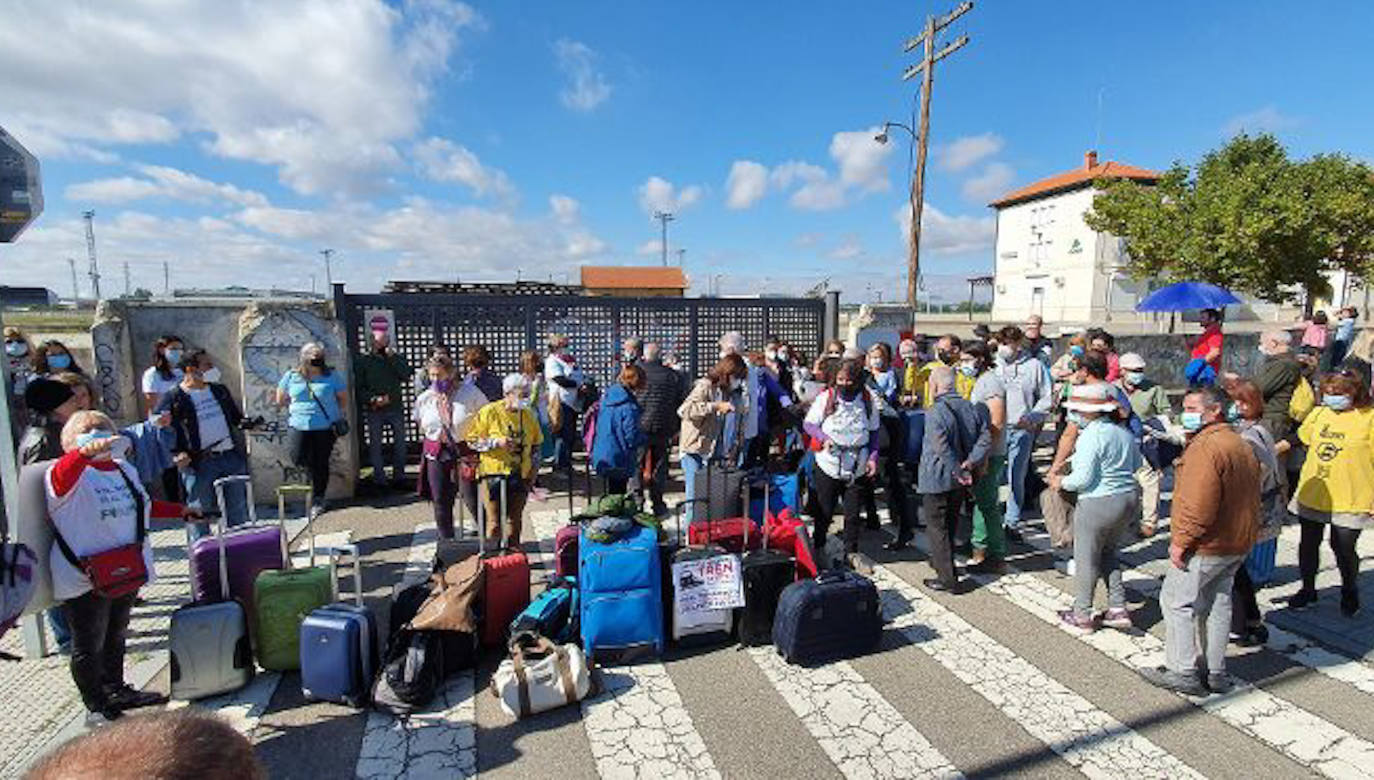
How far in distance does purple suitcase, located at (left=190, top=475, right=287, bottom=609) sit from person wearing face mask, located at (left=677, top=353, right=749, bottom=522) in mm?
3323

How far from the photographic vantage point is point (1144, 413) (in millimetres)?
6566

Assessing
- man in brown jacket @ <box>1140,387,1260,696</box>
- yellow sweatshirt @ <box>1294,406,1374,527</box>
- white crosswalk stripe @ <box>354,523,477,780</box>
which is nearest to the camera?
white crosswalk stripe @ <box>354,523,477,780</box>

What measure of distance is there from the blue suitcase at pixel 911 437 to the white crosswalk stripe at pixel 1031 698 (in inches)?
74.2

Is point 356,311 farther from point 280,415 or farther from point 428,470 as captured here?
point 428,470

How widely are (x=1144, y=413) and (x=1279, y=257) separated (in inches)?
1021

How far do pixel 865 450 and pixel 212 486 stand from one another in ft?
18.5

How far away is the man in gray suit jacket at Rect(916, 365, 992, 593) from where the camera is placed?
5297 millimetres

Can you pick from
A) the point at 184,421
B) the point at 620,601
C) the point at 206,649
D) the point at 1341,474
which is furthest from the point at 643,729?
the point at 1341,474

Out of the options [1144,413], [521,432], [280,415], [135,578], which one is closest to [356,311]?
[280,415]

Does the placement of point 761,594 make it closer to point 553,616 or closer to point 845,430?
point 553,616

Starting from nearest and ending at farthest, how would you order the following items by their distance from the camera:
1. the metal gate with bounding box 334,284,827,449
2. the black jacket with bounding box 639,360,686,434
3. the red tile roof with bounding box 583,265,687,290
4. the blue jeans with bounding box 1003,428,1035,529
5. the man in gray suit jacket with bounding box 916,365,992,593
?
the man in gray suit jacket with bounding box 916,365,992,593 < the blue jeans with bounding box 1003,428,1035,529 < the black jacket with bounding box 639,360,686,434 < the metal gate with bounding box 334,284,827,449 < the red tile roof with bounding box 583,265,687,290

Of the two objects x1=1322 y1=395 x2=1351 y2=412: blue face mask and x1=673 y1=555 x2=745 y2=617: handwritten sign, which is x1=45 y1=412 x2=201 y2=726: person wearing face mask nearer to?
x1=673 y1=555 x2=745 y2=617: handwritten sign

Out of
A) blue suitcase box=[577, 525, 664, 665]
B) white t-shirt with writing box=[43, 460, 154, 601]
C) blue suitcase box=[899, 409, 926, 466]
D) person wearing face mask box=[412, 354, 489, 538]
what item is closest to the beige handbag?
blue suitcase box=[577, 525, 664, 665]

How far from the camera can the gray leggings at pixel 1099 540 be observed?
14.7ft
